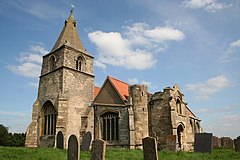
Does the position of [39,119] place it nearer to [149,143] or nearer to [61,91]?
[61,91]

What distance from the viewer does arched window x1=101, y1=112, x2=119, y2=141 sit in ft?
70.6

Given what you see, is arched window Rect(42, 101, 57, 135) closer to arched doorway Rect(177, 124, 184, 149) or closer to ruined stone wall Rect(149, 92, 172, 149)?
ruined stone wall Rect(149, 92, 172, 149)

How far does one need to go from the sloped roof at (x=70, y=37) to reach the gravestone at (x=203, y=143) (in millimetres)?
17069

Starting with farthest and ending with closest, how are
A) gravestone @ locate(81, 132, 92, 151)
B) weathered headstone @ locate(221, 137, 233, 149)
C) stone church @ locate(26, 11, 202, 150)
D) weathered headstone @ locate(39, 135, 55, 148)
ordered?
weathered headstone @ locate(221, 137, 233, 149), weathered headstone @ locate(39, 135, 55, 148), stone church @ locate(26, 11, 202, 150), gravestone @ locate(81, 132, 92, 151)

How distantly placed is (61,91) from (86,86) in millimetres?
3665

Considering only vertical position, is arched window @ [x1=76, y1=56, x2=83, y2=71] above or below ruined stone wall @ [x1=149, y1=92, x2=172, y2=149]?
above

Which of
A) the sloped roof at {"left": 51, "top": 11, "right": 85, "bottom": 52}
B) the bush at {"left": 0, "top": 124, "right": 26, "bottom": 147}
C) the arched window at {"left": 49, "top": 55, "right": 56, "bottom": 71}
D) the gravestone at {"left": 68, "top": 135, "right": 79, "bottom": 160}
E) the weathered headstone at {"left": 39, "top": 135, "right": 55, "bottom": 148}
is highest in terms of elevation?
the sloped roof at {"left": 51, "top": 11, "right": 85, "bottom": 52}

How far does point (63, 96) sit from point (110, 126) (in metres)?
5.70

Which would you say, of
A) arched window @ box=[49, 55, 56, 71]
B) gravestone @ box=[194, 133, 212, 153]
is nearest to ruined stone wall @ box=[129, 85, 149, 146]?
gravestone @ box=[194, 133, 212, 153]

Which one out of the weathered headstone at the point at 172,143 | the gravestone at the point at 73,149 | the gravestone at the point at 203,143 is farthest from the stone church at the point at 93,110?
the gravestone at the point at 73,149

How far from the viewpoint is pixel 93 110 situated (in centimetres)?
2289

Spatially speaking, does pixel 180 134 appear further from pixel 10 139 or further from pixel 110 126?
pixel 10 139

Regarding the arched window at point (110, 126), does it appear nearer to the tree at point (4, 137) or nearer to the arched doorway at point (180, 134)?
the arched doorway at point (180, 134)

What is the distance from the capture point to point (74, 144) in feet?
29.6
